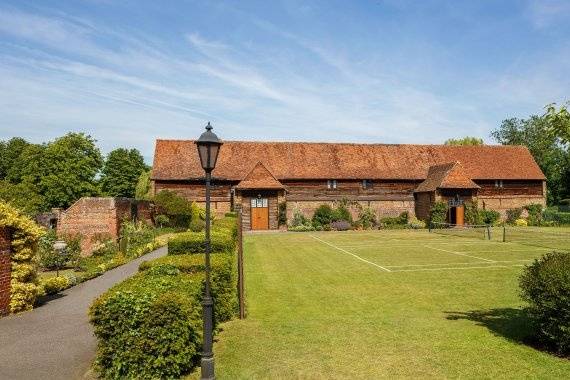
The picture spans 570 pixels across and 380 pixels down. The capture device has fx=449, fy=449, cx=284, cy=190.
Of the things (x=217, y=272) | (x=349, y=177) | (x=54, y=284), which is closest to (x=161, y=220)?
(x=349, y=177)

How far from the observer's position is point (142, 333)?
23.2ft

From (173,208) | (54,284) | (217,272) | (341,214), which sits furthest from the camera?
(341,214)

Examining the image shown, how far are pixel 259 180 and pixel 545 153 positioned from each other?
56.6 metres

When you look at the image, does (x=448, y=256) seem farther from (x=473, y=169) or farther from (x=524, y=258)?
(x=473, y=169)

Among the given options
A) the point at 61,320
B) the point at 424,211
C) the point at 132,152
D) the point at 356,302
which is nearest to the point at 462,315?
the point at 356,302

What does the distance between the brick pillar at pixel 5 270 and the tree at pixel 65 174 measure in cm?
5133

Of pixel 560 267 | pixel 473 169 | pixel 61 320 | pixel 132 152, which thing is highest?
pixel 132 152

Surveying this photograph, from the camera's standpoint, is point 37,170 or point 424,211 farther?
point 37,170

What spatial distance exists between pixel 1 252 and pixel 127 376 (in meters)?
6.84

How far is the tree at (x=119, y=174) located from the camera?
250 feet

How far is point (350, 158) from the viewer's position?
4597cm

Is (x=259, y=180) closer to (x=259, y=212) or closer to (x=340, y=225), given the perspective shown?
(x=259, y=212)

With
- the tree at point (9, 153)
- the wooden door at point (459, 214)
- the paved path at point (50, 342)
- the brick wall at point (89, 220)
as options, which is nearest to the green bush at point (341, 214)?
the wooden door at point (459, 214)

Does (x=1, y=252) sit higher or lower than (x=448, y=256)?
higher
